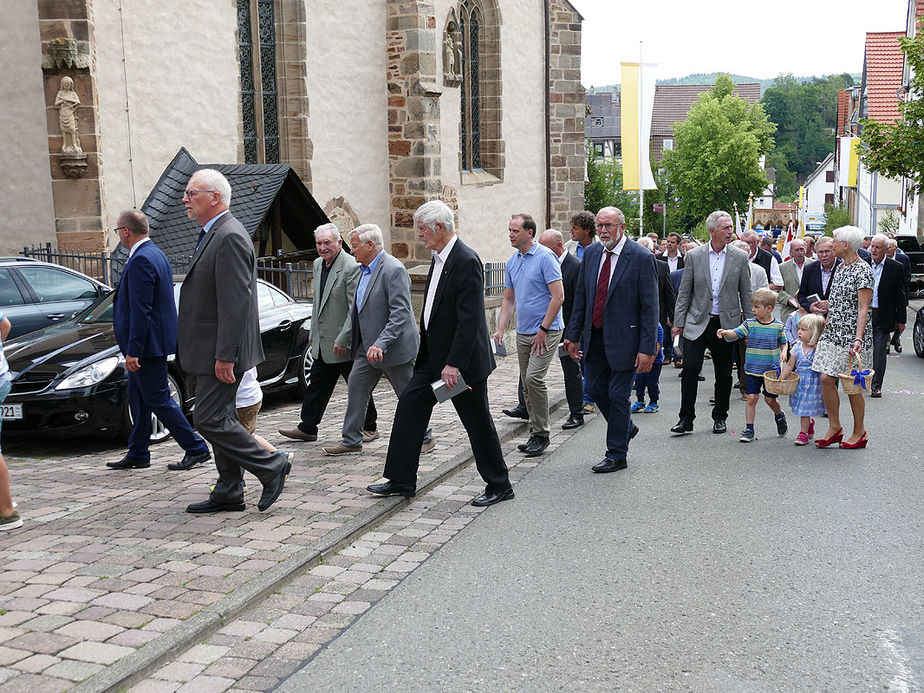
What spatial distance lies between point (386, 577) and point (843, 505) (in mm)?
3123

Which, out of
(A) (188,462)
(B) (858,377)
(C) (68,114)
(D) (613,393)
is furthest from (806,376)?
(C) (68,114)

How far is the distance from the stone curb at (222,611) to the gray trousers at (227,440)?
0.64 meters

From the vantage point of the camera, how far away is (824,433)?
9414mm

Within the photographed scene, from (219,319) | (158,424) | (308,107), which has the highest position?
(308,107)

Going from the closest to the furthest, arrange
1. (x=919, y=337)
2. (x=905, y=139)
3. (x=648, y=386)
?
(x=648, y=386), (x=919, y=337), (x=905, y=139)

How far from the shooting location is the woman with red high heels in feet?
27.8

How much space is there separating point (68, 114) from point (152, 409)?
24.6 ft

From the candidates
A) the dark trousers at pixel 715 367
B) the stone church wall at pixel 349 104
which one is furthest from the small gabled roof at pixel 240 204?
the dark trousers at pixel 715 367

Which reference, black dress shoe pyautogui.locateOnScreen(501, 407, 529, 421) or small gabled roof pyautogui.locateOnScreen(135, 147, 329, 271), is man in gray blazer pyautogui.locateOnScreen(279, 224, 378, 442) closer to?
black dress shoe pyautogui.locateOnScreen(501, 407, 529, 421)

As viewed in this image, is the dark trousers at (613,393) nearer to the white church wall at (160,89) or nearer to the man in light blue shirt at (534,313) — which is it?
the man in light blue shirt at (534,313)

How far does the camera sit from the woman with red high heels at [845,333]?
8469 millimetres

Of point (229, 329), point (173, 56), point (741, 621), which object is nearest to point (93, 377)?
point (229, 329)

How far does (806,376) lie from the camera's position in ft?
29.0

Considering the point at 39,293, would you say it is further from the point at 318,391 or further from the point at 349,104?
the point at 349,104
